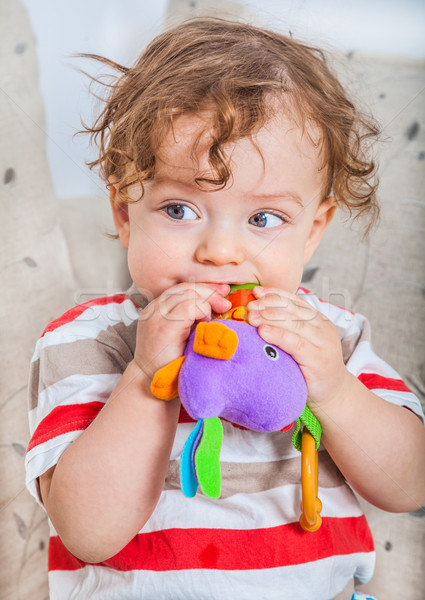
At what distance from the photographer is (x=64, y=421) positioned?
2.29 ft

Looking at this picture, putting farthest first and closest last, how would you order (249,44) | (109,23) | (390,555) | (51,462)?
(109,23), (390,555), (249,44), (51,462)

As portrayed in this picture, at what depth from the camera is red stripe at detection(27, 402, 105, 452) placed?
2.28 ft

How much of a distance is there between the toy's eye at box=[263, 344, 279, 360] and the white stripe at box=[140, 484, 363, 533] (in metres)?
0.27

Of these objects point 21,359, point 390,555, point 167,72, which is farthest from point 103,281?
point 390,555

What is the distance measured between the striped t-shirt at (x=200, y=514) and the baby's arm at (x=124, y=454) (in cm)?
4

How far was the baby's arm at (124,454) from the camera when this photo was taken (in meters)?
0.65

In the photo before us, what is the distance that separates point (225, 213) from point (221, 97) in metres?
0.13

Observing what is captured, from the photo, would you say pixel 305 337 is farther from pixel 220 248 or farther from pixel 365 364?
pixel 365 364

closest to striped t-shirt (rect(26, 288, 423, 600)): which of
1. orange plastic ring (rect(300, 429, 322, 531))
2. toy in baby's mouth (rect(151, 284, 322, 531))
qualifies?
orange plastic ring (rect(300, 429, 322, 531))

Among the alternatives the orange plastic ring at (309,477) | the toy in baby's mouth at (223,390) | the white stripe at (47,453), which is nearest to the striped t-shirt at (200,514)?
the white stripe at (47,453)

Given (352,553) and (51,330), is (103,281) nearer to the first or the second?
(51,330)

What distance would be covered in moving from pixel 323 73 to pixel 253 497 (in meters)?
0.60

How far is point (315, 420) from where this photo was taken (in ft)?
2.24

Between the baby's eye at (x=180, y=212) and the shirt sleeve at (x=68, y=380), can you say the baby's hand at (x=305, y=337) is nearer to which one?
the baby's eye at (x=180, y=212)
